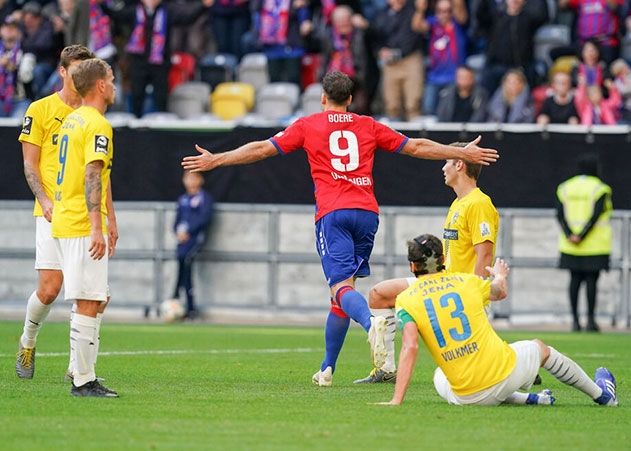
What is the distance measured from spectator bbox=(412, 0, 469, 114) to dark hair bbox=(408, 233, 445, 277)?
1377cm

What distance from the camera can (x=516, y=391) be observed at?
32.3 ft

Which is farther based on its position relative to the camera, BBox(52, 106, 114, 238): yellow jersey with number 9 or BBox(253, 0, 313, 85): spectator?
BBox(253, 0, 313, 85): spectator

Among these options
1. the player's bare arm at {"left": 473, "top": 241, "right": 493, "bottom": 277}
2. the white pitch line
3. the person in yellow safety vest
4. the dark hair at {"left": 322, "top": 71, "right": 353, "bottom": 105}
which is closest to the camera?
the dark hair at {"left": 322, "top": 71, "right": 353, "bottom": 105}

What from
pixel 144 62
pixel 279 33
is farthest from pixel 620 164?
pixel 144 62

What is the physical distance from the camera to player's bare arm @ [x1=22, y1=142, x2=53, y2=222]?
1091cm

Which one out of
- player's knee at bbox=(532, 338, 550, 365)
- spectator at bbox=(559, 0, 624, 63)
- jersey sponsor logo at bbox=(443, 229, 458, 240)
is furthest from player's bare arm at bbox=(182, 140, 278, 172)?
spectator at bbox=(559, 0, 624, 63)

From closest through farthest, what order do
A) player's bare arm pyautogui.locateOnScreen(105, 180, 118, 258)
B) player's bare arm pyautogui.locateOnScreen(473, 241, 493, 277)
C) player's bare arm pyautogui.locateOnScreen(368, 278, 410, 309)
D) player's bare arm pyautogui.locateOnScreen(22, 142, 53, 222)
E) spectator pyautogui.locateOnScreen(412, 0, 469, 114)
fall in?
1. player's bare arm pyautogui.locateOnScreen(105, 180, 118, 258)
2. player's bare arm pyautogui.locateOnScreen(22, 142, 53, 222)
3. player's bare arm pyautogui.locateOnScreen(473, 241, 493, 277)
4. player's bare arm pyautogui.locateOnScreen(368, 278, 410, 309)
5. spectator pyautogui.locateOnScreen(412, 0, 469, 114)

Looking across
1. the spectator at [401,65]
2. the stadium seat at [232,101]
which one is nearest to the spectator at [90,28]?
the stadium seat at [232,101]

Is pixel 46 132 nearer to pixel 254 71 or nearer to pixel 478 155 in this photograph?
pixel 478 155

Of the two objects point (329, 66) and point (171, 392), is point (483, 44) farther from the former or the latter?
point (171, 392)

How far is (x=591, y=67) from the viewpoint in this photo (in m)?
22.0

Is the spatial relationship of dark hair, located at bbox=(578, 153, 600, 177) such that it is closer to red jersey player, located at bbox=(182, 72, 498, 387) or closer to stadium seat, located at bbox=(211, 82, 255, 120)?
stadium seat, located at bbox=(211, 82, 255, 120)

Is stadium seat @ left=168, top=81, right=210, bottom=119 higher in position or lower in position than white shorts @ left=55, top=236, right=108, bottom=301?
higher

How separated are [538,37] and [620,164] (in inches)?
183
